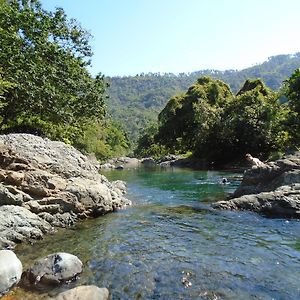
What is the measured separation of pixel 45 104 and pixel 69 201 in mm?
13050

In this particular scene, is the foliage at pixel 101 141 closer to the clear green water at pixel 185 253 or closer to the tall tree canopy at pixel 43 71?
the tall tree canopy at pixel 43 71

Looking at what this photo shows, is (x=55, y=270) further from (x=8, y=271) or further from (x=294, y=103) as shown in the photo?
(x=294, y=103)

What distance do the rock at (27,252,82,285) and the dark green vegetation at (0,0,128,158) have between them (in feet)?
50.5

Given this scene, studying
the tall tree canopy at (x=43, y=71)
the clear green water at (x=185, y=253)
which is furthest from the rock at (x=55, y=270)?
the tall tree canopy at (x=43, y=71)

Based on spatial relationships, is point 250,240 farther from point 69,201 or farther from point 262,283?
point 69,201

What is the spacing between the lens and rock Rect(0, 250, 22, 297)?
8914 mm

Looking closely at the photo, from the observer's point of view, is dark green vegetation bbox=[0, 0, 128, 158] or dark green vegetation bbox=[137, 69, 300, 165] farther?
dark green vegetation bbox=[137, 69, 300, 165]

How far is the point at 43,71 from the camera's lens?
89.4ft

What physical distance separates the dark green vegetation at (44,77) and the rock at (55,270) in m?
15.4

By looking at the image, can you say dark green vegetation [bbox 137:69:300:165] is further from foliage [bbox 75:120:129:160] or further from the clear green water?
the clear green water

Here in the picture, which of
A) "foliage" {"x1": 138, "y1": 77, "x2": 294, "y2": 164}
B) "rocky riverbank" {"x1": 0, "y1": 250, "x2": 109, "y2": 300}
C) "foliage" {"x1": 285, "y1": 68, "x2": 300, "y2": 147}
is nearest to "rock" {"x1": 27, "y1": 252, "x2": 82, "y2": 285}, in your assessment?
"rocky riverbank" {"x1": 0, "y1": 250, "x2": 109, "y2": 300}

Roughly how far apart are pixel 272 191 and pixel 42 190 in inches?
471

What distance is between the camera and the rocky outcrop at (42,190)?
13.7 metres

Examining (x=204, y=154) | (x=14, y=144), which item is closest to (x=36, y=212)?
(x=14, y=144)
